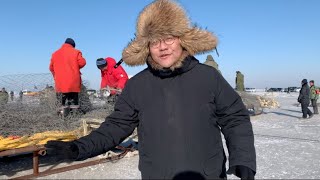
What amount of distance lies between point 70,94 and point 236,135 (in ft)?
14.9

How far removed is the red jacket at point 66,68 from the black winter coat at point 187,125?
3.90 m

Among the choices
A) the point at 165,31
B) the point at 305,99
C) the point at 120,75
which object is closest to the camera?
the point at 165,31

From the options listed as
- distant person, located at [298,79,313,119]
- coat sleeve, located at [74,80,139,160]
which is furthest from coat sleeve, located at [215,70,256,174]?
distant person, located at [298,79,313,119]

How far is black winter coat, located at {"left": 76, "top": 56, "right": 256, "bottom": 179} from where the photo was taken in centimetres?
186

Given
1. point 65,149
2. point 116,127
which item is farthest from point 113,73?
point 65,149

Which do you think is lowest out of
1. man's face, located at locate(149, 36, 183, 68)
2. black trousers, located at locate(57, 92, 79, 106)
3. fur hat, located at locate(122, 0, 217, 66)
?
black trousers, located at locate(57, 92, 79, 106)

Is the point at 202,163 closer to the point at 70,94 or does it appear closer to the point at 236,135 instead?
the point at 236,135

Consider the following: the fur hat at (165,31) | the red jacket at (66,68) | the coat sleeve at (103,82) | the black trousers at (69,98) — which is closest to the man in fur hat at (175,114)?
the fur hat at (165,31)

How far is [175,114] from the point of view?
1.90 metres

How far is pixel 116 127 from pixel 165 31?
0.65 metres

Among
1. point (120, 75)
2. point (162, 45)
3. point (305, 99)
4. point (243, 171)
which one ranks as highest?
point (162, 45)

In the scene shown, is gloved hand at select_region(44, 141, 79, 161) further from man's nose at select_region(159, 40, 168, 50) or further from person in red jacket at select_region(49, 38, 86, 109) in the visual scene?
person in red jacket at select_region(49, 38, 86, 109)

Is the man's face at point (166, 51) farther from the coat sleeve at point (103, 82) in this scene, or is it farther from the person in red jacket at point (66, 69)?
the coat sleeve at point (103, 82)

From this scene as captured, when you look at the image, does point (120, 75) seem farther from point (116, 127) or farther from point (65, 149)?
point (65, 149)
